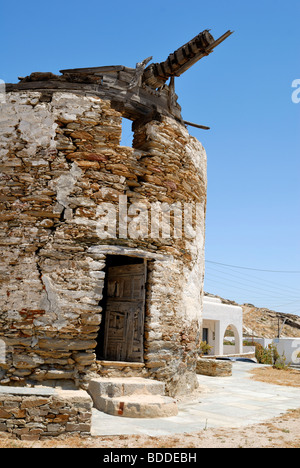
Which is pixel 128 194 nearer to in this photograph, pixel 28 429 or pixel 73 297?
pixel 73 297

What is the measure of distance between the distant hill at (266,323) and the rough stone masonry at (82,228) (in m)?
32.7

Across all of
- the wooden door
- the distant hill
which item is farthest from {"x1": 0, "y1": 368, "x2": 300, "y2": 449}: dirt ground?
the distant hill

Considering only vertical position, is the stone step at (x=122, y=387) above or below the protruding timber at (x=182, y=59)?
below

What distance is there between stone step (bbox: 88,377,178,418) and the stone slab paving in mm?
116

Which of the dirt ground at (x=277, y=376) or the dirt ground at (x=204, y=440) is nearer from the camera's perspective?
the dirt ground at (x=204, y=440)

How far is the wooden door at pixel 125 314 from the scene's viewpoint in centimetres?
667

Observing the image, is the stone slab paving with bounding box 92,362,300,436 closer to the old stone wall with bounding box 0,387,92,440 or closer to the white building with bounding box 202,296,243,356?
the old stone wall with bounding box 0,387,92,440

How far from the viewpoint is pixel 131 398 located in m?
5.46

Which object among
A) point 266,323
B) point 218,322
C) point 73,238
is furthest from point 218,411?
point 266,323

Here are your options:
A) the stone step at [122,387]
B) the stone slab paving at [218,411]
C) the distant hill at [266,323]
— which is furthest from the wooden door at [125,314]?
the distant hill at [266,323]

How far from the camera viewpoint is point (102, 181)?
646 centimetres

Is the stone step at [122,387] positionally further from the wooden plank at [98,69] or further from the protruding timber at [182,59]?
the protruding timber at [182,59]

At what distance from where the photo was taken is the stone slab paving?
4691 mm
